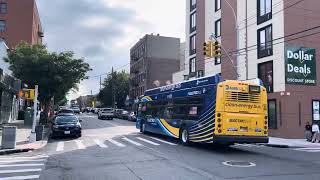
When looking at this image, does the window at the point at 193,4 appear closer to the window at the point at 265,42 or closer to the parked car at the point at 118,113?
the window at the point at 265,42

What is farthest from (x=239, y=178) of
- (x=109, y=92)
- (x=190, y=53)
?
(x=109, y=92)

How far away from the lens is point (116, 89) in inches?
3878

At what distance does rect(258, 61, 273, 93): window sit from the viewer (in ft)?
103

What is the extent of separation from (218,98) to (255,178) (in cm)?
735

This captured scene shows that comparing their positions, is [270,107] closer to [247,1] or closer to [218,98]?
[247,1]

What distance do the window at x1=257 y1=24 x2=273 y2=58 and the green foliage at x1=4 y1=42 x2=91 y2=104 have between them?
1586cm

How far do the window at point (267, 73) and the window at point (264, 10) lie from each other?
3.62 metres

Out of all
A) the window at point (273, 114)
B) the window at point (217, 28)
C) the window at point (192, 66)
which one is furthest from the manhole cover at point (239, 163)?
the window at point (192, 66)

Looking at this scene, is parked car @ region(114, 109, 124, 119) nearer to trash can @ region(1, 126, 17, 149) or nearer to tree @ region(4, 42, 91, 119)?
tree @ region(4, 42, 91, 119)

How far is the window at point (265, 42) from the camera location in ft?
105

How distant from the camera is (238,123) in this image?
18.2 meters

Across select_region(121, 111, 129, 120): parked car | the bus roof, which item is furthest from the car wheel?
select_region(121, 111, 129, 120): parked car

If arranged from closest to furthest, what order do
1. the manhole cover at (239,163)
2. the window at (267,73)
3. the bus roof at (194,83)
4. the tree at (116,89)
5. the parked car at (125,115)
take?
the manhole cover at (239,163)
the bus roof at (194,83)
the window at (267,73)
the parked car at (125,115)
the tree at (116,89)

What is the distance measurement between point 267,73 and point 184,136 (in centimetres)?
1350
